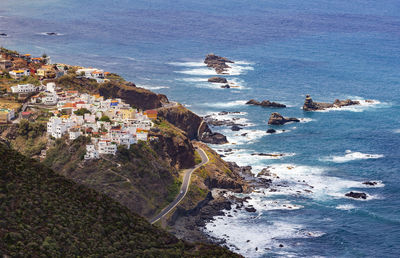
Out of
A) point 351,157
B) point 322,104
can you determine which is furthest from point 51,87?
point 322,104

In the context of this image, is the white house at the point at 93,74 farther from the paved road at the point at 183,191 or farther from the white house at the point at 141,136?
the white house at the point at 141,136

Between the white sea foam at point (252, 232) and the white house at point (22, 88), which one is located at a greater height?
the white house at point (22, 88)

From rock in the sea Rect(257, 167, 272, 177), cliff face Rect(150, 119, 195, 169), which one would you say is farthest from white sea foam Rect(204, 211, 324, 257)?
rock in the sea Rect(257, 167, 272, 177)

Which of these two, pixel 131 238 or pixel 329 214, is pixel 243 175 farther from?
pixel 131 238

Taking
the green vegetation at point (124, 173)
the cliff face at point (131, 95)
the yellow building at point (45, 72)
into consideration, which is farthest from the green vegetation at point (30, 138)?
the cliff face at point (131, 95)

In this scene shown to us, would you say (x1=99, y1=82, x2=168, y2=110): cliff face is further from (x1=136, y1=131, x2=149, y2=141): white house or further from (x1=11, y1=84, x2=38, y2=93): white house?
(x1=136, y1=131, x2=149, y2=141): white house

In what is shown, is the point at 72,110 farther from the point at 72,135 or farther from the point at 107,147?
the point at 107,147
